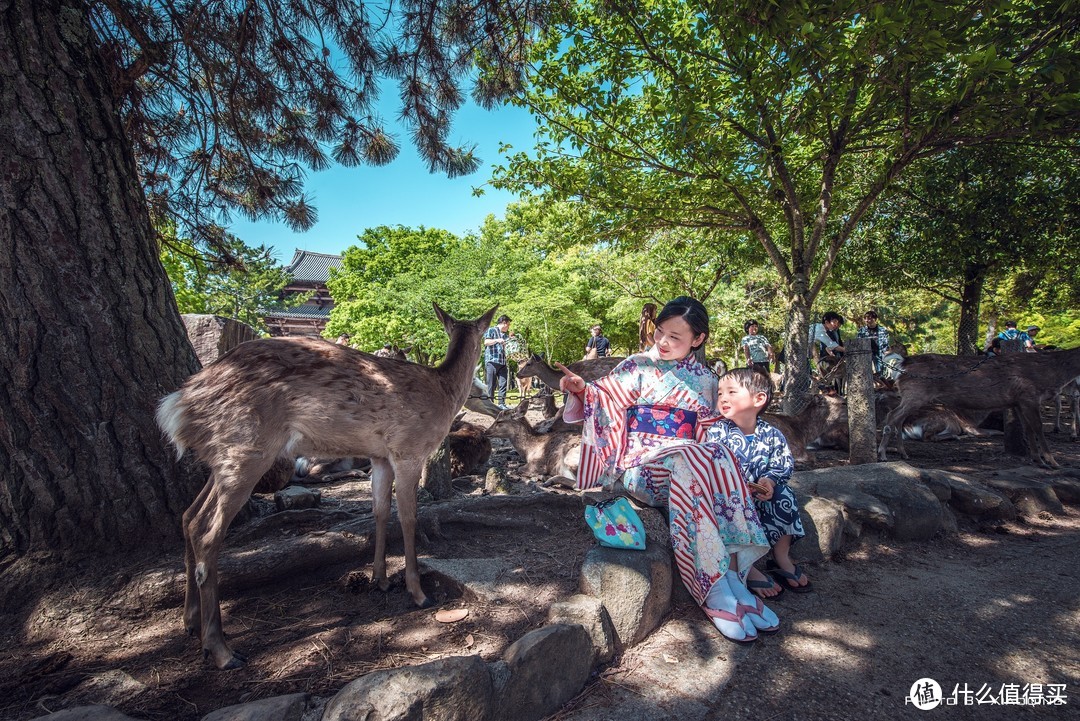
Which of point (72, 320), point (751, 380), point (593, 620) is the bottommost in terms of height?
point (593, 620)

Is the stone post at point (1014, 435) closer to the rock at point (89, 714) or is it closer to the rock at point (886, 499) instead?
the rock at point (886, 499)

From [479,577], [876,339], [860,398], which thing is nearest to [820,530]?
[479,577]

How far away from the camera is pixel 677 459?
258cm

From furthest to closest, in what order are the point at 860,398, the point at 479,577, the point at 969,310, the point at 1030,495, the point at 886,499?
the point at 969,310 → the point at 860,398 → the point at 1030,495 → the point at 886,499 → the point at 479,577

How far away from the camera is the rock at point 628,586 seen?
2.32 m

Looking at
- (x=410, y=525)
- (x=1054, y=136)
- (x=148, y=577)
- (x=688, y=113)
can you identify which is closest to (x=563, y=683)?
(x=410, y=525)

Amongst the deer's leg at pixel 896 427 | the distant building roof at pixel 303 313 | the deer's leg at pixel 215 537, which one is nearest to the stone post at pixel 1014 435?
the deer's leg at pixel 896 427

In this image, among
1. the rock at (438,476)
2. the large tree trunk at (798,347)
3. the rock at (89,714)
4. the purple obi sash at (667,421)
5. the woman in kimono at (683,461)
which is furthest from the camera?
the large tree trunk at (798,347)

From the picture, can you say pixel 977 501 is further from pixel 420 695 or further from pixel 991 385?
pixel 420 695

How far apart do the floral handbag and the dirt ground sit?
316mm

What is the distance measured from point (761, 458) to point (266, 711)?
252cm

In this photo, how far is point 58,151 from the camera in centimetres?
252

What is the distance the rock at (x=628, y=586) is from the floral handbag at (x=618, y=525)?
0.04m

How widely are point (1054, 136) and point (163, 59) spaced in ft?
31.1
